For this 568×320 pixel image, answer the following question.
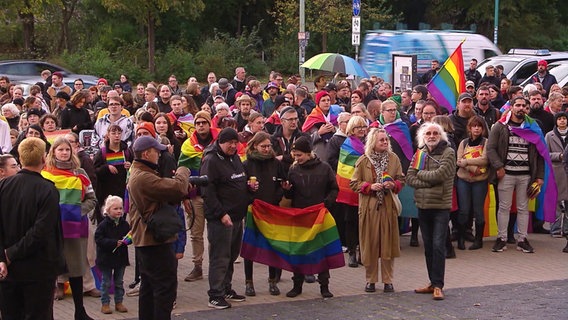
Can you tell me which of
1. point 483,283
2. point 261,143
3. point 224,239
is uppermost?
point 261,143

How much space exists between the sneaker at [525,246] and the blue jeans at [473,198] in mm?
585

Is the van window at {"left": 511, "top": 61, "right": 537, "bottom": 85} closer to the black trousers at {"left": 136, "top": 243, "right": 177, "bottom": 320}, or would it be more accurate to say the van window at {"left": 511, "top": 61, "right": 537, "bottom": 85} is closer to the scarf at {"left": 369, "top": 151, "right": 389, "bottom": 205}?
the scarf at {"left": 369, "top": 151, "right": 389, "bottom": 205}

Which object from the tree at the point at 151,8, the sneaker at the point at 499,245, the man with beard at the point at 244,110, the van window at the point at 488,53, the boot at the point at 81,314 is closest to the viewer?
the boot at the point at 81,314

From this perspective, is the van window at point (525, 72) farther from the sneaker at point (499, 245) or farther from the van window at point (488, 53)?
the sneaker at point (499, 245)

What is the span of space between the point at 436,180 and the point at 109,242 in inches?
138

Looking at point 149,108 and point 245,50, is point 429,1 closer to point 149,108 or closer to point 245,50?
point 245,50

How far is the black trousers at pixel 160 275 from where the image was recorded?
8.38m

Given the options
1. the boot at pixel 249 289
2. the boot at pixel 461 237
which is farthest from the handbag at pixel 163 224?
the boot at pixel 461 237

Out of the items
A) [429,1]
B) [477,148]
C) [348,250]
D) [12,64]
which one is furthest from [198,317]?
[429,1]

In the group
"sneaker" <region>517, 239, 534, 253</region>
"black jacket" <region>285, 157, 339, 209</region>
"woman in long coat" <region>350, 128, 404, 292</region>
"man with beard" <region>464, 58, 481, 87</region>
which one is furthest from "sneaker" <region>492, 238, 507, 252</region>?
"man with beard" <region>464, 58, 481, 87</region>

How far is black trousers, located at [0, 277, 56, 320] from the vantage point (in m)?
7.62

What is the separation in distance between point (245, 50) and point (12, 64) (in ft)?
53.9

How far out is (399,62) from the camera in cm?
2306

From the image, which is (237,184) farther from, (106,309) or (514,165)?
(514,165)
